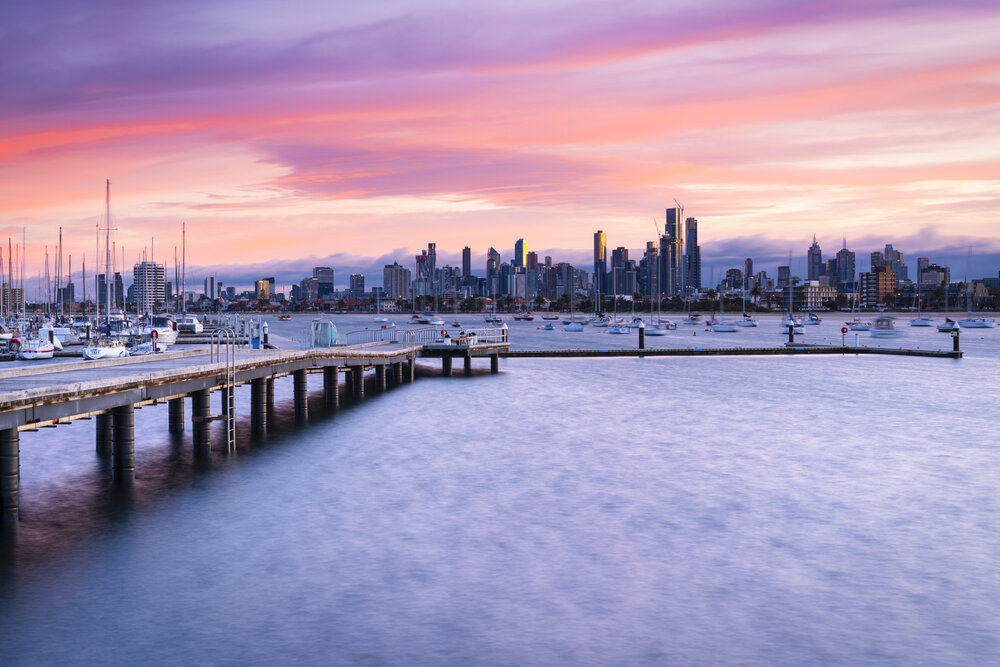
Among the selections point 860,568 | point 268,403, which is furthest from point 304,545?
point 268,403

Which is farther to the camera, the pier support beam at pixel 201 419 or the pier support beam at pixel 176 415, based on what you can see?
the pier support beam at pixel 176 415

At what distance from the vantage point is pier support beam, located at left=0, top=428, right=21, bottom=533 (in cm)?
2342

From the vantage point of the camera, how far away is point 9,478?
24.2 metres

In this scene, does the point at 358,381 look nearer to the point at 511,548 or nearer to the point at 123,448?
the point at 123,448

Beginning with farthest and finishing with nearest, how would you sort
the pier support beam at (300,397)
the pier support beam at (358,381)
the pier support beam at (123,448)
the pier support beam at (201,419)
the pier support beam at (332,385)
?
1. the pier support beam at (358,381)
2. the pier support beam at (332,385)
3. the pier support beam at (300,397)
4. the pier support beam at (201,419)
5. the pier support beam at (123,448)

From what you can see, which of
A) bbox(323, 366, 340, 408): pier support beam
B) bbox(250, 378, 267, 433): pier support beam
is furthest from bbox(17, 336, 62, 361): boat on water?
bbox(250, 378, 267, 433): pier support beam

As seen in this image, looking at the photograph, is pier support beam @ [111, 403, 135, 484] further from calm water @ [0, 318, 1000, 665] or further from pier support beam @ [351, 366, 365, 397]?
pier support beam @ [351, 366, 365, 397]

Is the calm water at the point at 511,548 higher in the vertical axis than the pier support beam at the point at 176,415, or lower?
lower

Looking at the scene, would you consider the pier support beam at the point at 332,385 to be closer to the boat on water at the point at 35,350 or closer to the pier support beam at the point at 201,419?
the pier support beam at the point at 201,419

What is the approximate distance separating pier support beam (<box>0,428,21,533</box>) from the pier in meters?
0.02

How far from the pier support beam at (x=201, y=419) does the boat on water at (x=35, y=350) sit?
59179 millimetres

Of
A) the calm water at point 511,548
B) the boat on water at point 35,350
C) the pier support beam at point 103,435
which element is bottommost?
the calm water at point 511,548

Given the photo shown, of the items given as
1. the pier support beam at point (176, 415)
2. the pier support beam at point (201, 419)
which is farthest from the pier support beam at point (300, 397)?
the pier support beam at point (201, 419)

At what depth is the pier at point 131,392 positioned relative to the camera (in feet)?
78.1
